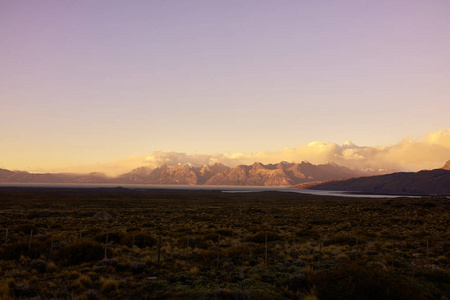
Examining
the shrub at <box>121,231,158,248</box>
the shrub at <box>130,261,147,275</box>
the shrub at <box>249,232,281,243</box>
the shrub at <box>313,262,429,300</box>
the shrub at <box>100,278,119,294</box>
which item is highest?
the shrub at <box>313,262,429,300</box>

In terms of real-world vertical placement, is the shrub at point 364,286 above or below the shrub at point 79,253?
above

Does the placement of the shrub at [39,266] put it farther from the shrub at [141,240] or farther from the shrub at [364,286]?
the shrub at [364,286]

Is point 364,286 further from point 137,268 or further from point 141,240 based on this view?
point 141,240

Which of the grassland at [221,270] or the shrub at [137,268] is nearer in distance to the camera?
the grassland at [221,270]

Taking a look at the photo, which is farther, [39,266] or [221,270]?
[221,270]

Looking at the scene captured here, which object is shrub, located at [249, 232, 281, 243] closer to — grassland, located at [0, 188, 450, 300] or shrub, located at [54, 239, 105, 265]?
grassland, located at [0, 188, 450, 300]

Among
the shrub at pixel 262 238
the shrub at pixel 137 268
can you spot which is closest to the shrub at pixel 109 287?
Result: the shrub at pixel 137 268

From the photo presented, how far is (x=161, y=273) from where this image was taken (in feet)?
51.4

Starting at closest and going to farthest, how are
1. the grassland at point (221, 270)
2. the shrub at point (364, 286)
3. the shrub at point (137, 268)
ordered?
the shrub at point (364, 286)
the grassland at point (221, 270)
the shrub at point (137, 268)

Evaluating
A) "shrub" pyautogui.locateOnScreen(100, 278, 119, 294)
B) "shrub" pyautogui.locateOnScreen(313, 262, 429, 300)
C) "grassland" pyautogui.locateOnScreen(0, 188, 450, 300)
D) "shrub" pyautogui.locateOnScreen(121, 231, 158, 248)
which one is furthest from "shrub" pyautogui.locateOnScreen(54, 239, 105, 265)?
"shrub" pyautogui.locateOnScreen(313, 262, 429, 300)

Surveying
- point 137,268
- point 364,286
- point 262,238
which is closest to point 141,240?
point 137,268

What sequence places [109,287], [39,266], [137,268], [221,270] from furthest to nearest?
[221,270] → [137,268] → [39,266] → [109,287]

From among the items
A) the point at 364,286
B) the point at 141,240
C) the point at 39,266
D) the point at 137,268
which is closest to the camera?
the point at 364,286

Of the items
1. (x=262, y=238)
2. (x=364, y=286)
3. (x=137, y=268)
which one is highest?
(x=364, y=286)
